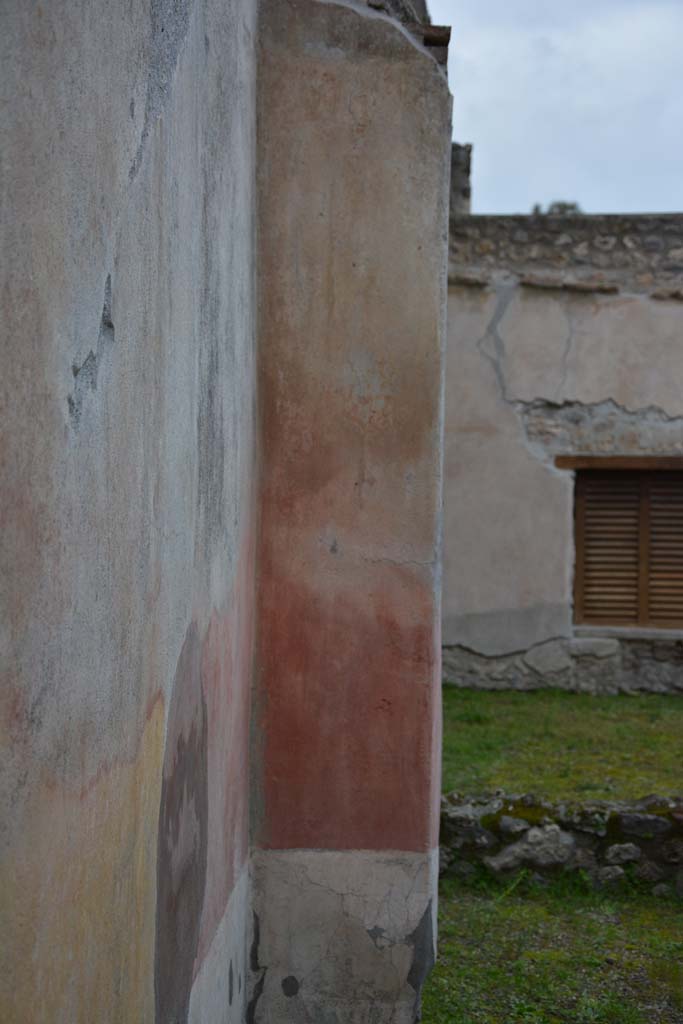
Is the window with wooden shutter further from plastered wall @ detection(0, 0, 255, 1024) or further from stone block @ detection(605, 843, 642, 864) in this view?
plastered wall @ detection(0, 0, 255, 1024)

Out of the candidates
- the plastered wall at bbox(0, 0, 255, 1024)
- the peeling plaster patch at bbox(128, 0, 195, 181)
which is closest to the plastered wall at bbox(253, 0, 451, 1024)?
the plastered wall at bbox(0, 0, 255, 1024)

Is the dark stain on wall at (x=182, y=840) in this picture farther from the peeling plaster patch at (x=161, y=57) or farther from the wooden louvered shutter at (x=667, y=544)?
the wooden louvered shutter at (x=667, y=544)

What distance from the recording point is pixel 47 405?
1286 millimetres

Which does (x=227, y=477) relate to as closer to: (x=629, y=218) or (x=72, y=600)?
(x=72, y=600)

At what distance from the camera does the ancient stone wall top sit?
857cm

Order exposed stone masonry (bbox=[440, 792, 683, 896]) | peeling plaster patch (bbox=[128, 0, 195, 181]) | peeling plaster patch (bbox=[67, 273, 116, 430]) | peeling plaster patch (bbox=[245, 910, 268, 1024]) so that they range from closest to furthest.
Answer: peeling plaster patch (bbox=[67, 273, 116, 430]) → peeling plaster patch (bbox=[128, 0, 195, 181]) → peeling plaster patch (bbox=[245, 910, 268, 1024]) → exposed stone masonry (bbox=[440, 792, 683, 896])

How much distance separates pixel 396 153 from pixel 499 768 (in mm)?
3667

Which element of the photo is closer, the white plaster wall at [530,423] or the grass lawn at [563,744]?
the grass lawn at [563,744]

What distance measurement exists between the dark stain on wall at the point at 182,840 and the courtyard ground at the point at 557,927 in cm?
141

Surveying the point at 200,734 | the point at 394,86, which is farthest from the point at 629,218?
the point at 200,734

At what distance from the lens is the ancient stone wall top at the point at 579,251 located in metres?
8.57

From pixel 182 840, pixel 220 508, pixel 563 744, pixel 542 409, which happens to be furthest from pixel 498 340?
pixel 182 840

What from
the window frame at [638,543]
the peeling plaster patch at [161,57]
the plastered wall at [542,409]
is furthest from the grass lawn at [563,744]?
the peeling plaster patch at [161,57]

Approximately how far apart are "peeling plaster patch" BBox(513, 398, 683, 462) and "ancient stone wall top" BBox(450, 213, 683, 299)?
0.85 metres
